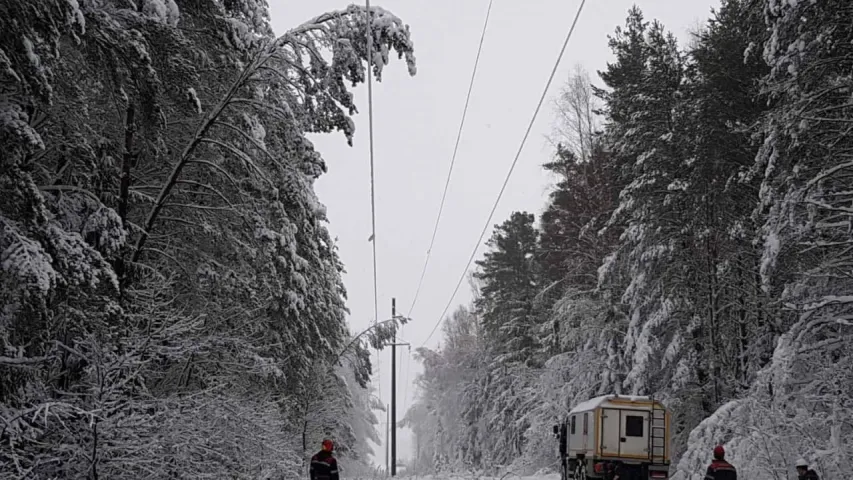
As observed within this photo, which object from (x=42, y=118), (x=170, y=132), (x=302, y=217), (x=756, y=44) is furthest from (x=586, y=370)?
(x=42, y=118)

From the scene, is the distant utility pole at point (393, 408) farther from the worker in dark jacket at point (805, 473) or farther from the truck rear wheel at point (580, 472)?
the worker in dark jacket at point (805, 473)

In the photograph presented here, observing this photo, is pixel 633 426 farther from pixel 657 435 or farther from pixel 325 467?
pixel 325 467

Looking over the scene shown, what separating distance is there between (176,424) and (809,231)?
1225 cm

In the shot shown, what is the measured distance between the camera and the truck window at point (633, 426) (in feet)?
64.1

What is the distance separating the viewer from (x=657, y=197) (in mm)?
24875

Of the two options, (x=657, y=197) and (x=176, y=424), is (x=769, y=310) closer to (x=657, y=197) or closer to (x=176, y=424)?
(x=657, y=197)

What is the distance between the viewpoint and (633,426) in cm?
1956

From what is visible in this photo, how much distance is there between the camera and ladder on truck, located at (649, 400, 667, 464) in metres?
19.4

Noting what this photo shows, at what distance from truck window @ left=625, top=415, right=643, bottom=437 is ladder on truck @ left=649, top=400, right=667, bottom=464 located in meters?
0.25

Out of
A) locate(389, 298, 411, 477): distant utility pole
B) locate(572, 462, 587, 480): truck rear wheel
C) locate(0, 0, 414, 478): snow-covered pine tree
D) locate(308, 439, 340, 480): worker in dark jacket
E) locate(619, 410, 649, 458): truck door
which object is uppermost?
locate(0, 0, 414, 478): snow-covered pine tree

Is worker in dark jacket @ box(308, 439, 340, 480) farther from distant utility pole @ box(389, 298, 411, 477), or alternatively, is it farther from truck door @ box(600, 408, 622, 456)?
distant utility pole @ box(389, 298, 411, 477)

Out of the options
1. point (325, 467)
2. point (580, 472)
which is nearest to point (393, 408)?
point (580, 472)

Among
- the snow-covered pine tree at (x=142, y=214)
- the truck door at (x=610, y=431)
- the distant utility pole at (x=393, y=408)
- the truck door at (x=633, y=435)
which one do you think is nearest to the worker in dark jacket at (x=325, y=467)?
the snow-covered pine tree at (x=142, y=214)

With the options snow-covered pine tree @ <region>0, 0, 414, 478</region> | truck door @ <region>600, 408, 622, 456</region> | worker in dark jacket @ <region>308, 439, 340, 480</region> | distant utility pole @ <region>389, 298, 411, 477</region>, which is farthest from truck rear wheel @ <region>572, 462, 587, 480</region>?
distant utility pole @ <region>389, 298, 411, 477</region>
